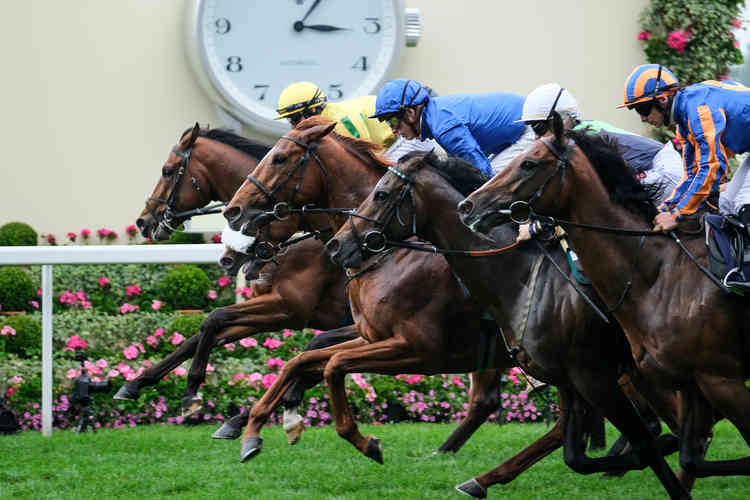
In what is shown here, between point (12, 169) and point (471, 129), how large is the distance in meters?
5.95

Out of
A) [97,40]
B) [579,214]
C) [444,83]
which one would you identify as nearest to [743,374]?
[579,214]

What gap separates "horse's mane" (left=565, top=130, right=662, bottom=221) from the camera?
461 centimetres

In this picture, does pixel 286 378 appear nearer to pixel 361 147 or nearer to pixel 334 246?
pixel 334 246

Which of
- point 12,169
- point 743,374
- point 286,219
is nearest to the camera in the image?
point 743,374

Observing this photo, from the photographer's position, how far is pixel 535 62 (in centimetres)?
1109

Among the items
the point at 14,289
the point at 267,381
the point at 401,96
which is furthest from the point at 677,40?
the point at 14,289

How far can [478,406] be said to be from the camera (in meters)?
6.45

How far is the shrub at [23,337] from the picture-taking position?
7691mm

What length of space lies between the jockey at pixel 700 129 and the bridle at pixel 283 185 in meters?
1.63

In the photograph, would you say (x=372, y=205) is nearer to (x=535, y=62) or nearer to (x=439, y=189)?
(x=439, y=189)

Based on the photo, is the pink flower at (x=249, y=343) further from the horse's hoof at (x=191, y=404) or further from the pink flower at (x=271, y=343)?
the horse's hoof at (x=191, y=404)

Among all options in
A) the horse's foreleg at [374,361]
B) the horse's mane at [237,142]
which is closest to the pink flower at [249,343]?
the horse's mane at [237,142]

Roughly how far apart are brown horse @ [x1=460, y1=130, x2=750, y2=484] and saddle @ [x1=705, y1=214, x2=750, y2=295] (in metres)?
0.06

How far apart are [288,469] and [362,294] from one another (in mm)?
1134
